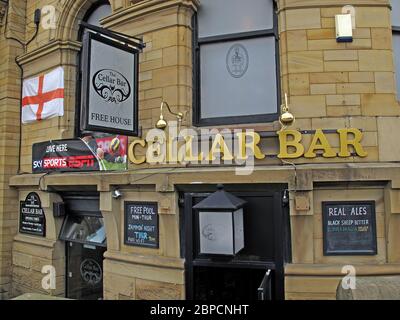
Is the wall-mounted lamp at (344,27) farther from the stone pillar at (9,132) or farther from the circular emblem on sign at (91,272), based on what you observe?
the stone pillar at (9,132)

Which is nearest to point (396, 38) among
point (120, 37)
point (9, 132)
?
point (120, 37)

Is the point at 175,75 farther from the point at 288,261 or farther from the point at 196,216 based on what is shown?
the point at 288,261

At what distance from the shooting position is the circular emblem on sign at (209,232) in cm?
466

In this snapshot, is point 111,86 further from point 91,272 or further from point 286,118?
point 91,272

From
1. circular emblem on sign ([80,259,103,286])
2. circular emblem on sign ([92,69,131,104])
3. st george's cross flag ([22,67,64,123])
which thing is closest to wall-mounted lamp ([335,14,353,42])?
circular emblem on sign ([92,69,131,104])

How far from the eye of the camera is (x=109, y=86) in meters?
4.99

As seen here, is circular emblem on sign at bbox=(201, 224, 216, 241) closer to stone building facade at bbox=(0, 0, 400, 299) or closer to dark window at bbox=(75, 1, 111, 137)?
stone building facade at bbox=(0, 0, 400, 299)

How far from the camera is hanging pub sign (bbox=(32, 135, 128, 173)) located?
6086 millimetres

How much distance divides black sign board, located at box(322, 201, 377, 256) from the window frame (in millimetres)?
1592

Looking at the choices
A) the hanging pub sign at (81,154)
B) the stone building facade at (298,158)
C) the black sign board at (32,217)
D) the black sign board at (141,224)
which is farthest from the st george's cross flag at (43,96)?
the black sign board at (141,224)

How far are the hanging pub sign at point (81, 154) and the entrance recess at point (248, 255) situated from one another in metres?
1.55

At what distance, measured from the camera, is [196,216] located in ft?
17.4
